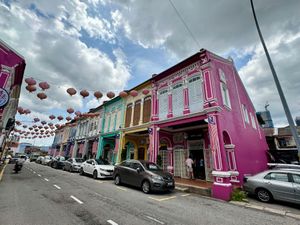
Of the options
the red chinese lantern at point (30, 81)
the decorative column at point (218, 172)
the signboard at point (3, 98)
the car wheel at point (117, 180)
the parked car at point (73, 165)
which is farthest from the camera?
the parked car at point (73, 165)

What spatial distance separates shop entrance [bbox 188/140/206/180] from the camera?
11845 mm

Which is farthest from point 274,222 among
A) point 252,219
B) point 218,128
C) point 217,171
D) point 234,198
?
point 218,128

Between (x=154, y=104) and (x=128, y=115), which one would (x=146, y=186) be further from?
(x=128, y=115)

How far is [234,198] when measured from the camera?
758 centimetres

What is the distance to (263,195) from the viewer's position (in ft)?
24.3

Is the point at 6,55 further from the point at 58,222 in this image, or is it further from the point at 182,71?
the point at 182,71

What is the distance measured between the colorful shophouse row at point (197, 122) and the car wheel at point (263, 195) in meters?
1.36

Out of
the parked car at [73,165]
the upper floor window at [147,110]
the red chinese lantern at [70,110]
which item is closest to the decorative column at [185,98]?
the upper floor window at [147,110]

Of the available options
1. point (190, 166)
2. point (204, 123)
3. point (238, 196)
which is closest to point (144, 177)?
point (238, 196)

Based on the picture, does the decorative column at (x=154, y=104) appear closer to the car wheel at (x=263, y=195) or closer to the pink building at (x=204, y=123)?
the pink building at (x=204, y=123)

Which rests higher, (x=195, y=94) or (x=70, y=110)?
(x=195, y=94)

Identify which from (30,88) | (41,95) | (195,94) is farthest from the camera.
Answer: (195,94)

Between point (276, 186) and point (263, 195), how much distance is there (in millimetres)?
A: 766

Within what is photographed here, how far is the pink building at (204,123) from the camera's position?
8.79 m
